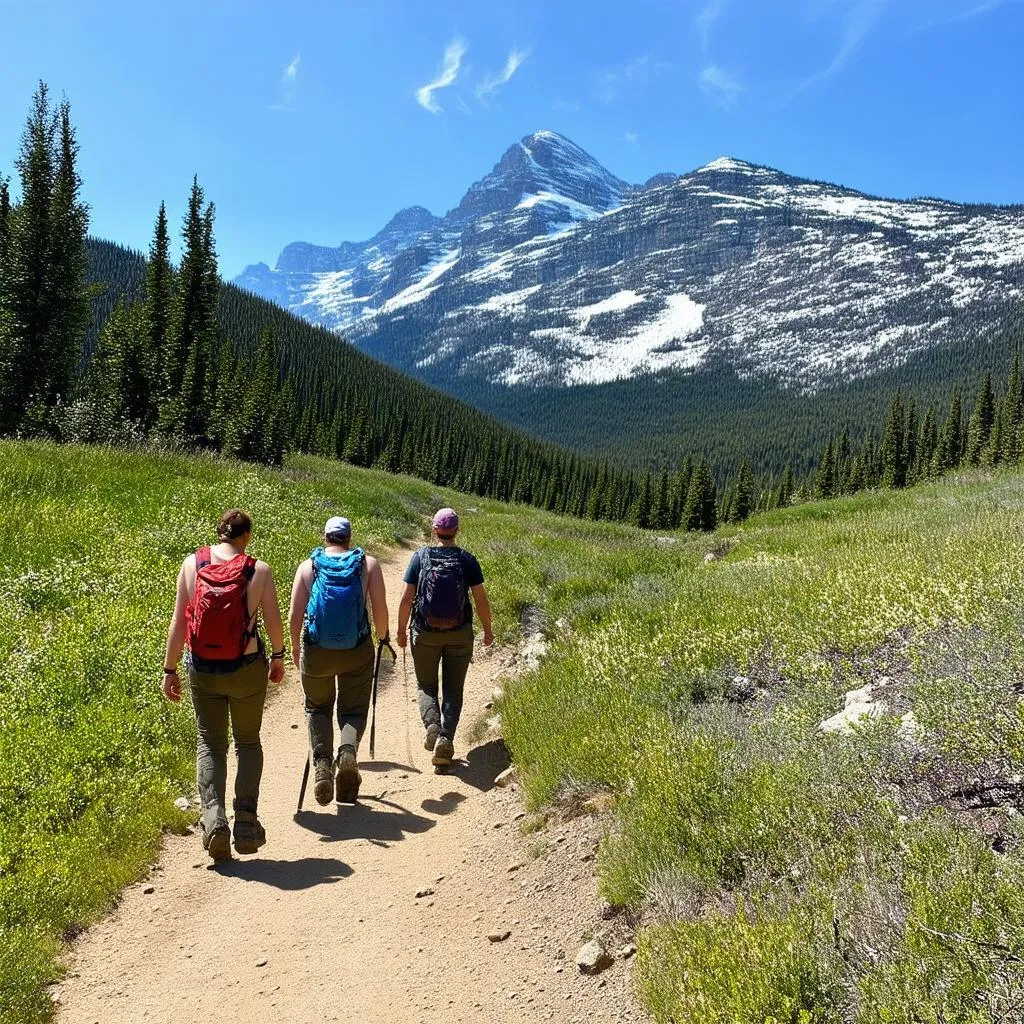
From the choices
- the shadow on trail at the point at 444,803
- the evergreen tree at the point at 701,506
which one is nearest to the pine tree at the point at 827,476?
the evergreen tree at the point at 701,506

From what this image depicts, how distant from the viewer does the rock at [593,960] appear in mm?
3842

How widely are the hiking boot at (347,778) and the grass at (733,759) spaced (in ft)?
4.93

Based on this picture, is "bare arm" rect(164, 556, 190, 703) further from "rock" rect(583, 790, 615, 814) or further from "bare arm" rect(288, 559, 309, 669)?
"rock" rect(583, 790, 615, 814)

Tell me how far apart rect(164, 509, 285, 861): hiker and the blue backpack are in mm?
617

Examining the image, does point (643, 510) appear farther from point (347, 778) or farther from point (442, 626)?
point (347, 778)

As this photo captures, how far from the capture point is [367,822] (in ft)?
20.3

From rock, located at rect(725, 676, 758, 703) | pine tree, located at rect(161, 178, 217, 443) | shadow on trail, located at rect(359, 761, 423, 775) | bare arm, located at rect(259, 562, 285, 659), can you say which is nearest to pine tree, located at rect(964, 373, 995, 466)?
Result: pine tree, located at rect(161, 178, 217, 443)

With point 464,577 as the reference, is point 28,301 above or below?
above

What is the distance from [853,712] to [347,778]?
441cm

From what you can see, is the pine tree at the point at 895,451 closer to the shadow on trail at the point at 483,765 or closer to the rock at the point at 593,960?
the shadow on trail at the point at 483,765

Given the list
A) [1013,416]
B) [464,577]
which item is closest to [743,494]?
[1013,416]

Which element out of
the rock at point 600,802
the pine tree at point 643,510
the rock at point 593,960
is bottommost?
the rock at point 593,960

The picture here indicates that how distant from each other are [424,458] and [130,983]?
357 ft

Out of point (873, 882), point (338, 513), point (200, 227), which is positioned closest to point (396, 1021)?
point (873, 882)
